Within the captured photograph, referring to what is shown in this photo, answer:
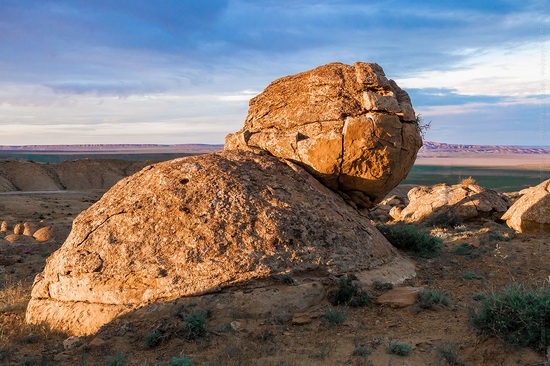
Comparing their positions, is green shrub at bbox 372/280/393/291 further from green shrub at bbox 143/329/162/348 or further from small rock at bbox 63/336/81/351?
small rock at bbox 63/336/81/351

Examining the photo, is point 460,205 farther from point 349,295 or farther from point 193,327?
point 193,327

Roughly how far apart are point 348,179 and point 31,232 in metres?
15.3

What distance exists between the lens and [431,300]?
6824 mm

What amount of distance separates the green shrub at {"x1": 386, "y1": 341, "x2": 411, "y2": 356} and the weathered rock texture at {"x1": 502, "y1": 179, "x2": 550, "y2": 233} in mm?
10823

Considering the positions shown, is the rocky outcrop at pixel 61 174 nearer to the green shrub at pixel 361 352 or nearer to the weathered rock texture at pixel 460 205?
the weathered rock texture at pixel 460 205

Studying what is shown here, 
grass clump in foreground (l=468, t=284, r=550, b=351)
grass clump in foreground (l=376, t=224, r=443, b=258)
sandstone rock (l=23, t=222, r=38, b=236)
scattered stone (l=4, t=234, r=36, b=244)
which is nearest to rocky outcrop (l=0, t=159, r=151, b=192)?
sandstone rock (l=23, t=222, r=38, b=236)

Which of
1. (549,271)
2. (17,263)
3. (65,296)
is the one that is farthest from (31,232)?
(549,271)

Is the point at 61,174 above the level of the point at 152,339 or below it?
below

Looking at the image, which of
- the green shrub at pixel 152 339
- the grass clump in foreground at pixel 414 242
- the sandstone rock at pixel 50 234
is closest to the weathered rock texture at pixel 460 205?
the grass clump in foreground at pixel 414 242

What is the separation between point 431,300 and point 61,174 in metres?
51.8

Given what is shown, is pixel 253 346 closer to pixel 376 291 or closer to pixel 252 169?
pixel 376 291

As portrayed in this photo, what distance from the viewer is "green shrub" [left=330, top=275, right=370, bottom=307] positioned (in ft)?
22.6

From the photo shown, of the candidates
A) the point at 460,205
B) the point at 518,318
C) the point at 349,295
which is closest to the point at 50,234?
the point at 349,295

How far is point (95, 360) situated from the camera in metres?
5.52
